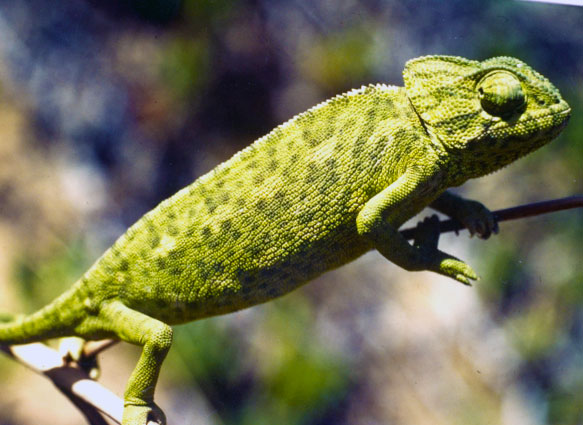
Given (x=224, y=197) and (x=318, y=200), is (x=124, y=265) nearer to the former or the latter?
(x=224, y=197)

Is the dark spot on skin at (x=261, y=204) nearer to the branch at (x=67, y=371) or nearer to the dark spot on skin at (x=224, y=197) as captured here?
the dark spot on skin at (x=224, y=197)

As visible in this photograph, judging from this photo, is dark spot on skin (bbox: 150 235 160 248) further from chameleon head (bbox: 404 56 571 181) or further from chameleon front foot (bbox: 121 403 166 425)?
chameleon head (bbox: 404 56 571 181)

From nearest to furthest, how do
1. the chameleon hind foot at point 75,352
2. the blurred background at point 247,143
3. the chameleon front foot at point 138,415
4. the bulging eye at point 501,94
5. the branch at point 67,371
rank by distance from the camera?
the bulging eye at point 501,94
the chameleon front foot at point 138,415
the branch at point 67,371
the chameleon hind foot at point 75,352
the blurred background at point 247,143

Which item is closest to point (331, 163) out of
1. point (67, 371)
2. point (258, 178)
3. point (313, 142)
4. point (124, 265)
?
point (313, 142)

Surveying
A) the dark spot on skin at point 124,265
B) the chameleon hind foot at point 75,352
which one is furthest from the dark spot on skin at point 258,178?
the chameleon hind foot at point 75,352

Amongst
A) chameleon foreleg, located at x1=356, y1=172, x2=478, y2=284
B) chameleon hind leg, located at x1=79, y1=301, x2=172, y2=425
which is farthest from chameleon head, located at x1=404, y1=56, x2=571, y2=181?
chameleon hind leg, located at x1=79, y1=301, x2=172, y2=425

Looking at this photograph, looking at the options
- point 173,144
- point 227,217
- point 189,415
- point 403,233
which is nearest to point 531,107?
point 403,233
